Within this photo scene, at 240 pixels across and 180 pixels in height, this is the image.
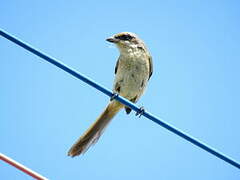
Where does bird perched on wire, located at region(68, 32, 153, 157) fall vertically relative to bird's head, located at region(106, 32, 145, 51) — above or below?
below

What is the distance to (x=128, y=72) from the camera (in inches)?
359

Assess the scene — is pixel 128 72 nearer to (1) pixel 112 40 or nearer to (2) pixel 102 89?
(1) pixel 112 40

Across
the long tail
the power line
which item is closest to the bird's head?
the long tail

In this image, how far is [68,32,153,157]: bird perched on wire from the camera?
9094 millimetres

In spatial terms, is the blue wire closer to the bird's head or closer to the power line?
the power line

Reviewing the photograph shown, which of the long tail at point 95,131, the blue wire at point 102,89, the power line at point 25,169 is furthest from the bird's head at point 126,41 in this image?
the power line at point 25,169

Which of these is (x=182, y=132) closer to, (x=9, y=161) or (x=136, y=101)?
(x=9, y=161)

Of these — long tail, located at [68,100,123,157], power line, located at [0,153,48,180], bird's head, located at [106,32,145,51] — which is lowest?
power line, located at [0,153,48,180]

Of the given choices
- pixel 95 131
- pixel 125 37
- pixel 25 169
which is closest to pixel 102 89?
pixel 25 169

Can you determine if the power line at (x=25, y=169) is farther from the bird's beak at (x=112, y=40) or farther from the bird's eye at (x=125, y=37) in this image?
the bird's eye at (x=125, y=37)

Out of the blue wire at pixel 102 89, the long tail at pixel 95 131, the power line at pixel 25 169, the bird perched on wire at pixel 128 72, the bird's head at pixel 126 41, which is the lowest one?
the power line at pixel 25 169

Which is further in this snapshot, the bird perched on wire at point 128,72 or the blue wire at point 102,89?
the bird perched on wire at point 128,72

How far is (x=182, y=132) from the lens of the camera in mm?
5254

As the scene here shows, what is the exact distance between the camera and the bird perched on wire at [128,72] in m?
9.09
